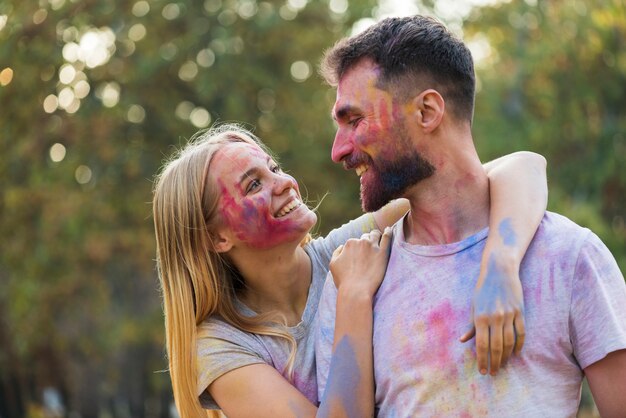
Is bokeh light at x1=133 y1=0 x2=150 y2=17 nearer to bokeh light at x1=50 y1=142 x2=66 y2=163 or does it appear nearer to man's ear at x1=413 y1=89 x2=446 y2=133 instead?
bokeh light at x1=50 y1=142 x2=66 y2=163

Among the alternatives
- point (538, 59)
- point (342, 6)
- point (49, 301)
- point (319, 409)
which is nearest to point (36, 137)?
point (49, 301)

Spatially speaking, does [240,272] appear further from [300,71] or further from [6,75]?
[300,71]

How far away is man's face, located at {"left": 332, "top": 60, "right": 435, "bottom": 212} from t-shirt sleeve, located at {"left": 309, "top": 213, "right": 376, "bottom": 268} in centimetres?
76

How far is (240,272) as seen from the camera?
419 centimetres

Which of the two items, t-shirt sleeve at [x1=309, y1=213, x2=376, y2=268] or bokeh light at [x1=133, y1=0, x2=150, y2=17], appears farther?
bokeh light at [x1=133, y1=0, x2=150, y2=17]

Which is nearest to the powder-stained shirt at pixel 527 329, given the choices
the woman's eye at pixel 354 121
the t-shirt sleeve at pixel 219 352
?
the woman's eye at pixel 354 121

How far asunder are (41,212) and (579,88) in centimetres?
1025

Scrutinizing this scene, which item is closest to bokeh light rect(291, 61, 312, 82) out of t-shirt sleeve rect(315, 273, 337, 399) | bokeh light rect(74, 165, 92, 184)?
bokeh light rect(74, 165, 92, 184)

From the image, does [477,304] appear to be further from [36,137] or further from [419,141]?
[36,137]

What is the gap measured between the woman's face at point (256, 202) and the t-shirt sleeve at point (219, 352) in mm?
381

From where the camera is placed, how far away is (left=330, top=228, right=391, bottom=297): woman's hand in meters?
3.46

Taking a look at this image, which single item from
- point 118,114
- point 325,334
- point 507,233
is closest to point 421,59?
point 507,233

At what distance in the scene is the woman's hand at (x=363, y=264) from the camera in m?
3.46

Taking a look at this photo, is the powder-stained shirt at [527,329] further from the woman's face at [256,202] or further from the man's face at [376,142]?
the woman's face at [256,202]
